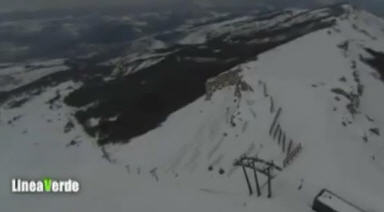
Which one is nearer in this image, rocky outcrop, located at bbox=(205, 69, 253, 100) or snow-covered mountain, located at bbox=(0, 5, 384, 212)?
snow-covered mountain, located at bbox=(0, 5, 384, 212)

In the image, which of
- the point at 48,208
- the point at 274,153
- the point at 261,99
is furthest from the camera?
the point at 261,99

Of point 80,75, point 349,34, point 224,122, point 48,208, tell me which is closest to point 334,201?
point 48,208

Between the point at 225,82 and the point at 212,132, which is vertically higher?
the point at 225,82

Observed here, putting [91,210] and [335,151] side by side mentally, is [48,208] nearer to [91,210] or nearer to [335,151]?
[91,210]

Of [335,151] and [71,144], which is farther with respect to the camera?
[71,144]

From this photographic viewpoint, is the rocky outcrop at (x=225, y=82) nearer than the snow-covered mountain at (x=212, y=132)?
No

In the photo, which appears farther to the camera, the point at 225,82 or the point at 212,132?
the point at 225,82

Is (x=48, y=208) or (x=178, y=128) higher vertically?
(x=48, y=208)

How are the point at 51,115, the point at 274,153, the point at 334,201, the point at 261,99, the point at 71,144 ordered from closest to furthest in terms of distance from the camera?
1. the point at 334,201
2. the point at 274,153
3. the point at 261,99
4. the point at 71,144
5. the point at 51,115
